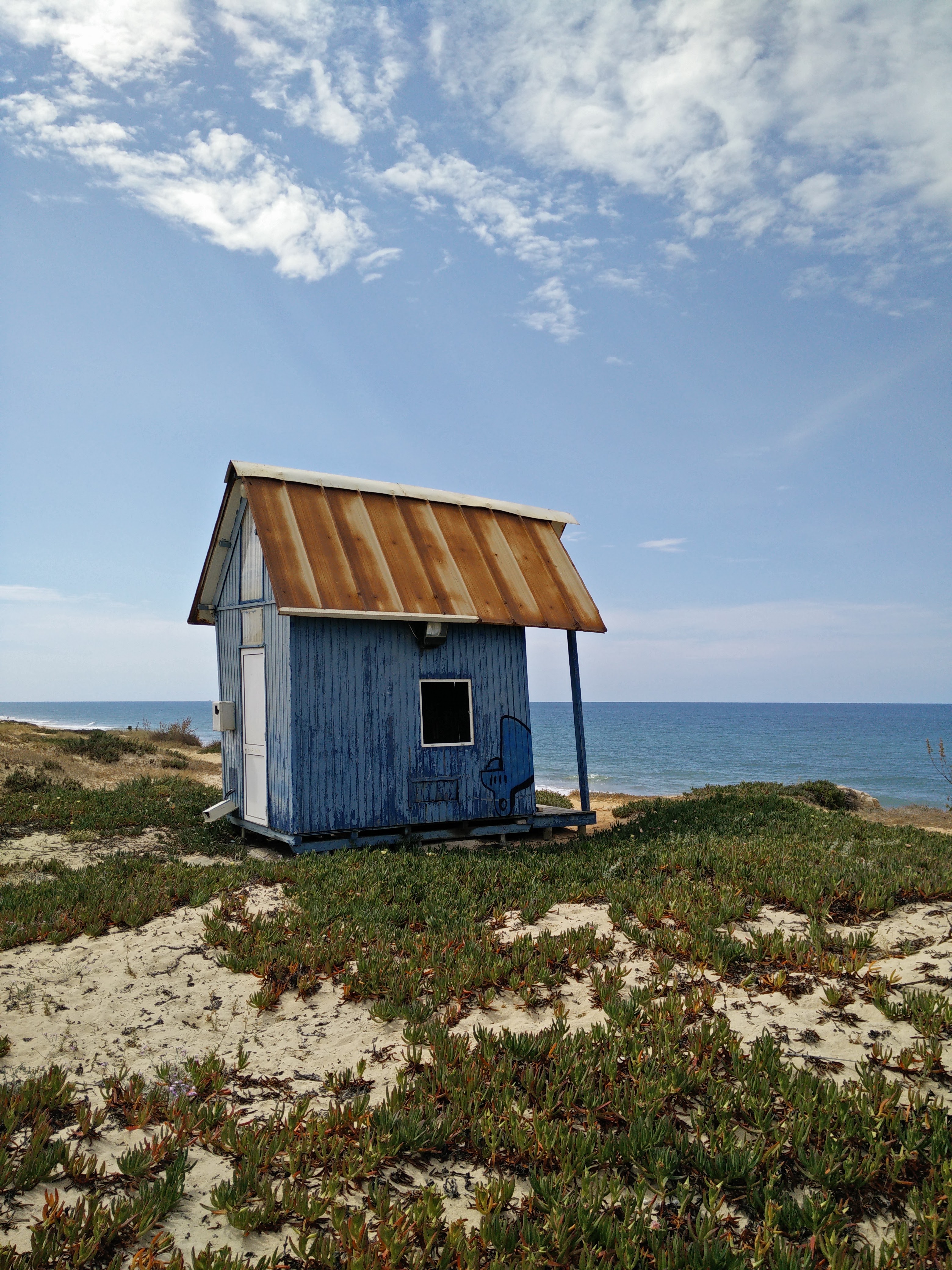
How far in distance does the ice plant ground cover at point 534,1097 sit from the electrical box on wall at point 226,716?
19.3 ft

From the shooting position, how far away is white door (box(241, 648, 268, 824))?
1323 cm

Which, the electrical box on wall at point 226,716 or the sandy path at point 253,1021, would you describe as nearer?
the sandy path at point 253,1021

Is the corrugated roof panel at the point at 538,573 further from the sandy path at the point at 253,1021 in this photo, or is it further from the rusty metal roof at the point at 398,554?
the sandy path at the point at 253,1021

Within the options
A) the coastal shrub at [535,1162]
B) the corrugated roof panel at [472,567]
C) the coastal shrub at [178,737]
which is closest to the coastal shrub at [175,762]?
the coastal shrub at [178,737]

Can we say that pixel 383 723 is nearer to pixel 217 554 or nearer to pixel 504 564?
pixel 504 564

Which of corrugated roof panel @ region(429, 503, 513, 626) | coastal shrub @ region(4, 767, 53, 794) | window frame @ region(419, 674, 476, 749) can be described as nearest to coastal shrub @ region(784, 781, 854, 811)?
window frame @ region(419, 674, 476, 749)

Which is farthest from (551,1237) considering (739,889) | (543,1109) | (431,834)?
(431,834)

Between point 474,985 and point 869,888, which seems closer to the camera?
point 474,985

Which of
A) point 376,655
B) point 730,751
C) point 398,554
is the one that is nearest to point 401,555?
point 398,554

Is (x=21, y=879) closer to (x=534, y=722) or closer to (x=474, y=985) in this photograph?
(x=474, y=985)

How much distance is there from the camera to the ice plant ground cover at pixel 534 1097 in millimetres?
3596

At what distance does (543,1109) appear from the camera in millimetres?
4520

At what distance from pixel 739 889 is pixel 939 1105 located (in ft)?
12.2

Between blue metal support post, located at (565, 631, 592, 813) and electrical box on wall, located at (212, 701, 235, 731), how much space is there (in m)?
6.52
